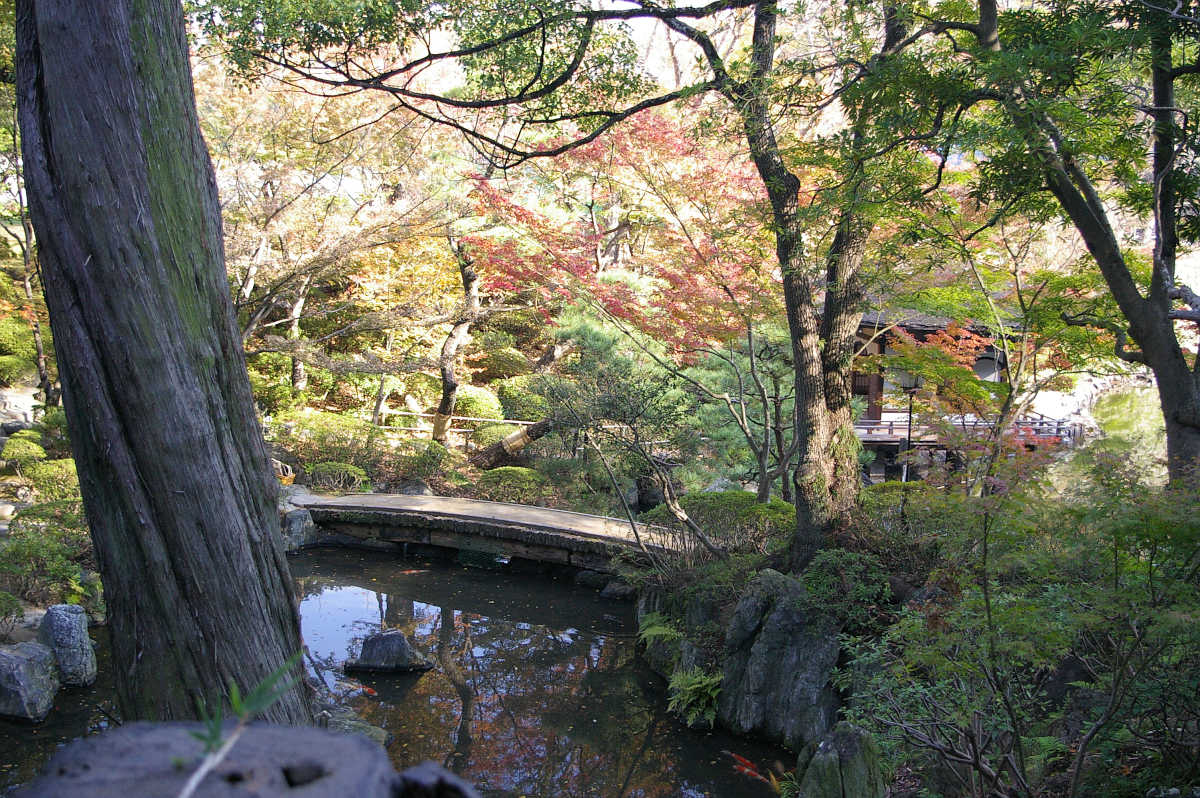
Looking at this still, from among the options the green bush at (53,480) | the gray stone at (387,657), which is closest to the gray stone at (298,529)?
the green bush at (53,480)

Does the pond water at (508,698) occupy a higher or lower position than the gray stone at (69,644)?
lower

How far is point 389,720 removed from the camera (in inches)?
233

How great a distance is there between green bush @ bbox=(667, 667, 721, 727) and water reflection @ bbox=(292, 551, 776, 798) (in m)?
0.13

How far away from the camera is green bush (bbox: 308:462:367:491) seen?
41.1ft

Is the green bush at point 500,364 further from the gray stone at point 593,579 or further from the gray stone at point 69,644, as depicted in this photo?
the gray stone at point 69,644

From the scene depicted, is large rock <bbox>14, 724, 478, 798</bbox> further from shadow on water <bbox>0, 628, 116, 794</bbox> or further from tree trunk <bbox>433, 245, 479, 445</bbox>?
tree trunk <bbox>433, 245, 479, 445</bbox>

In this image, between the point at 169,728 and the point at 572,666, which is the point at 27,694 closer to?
the point at 572,666

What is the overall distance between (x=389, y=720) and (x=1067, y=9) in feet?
23.8

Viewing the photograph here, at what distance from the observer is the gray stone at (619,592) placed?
30.1 feet

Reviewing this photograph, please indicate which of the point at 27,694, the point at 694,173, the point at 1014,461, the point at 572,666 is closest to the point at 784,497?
the point at 572,666

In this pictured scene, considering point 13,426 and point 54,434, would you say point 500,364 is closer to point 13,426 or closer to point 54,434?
point 54,434

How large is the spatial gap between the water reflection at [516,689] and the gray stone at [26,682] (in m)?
1.91

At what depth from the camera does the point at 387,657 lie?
683cm

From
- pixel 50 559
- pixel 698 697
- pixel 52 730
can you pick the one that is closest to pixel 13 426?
pixel 50 559
